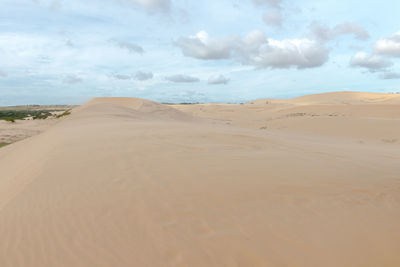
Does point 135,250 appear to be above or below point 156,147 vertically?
below

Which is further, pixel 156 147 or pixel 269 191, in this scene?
pixel 156 147

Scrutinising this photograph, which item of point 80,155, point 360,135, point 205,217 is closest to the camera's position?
point 205,217

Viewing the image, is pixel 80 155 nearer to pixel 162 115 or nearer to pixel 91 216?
pixel 91 216

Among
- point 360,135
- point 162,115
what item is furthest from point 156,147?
point 162,115

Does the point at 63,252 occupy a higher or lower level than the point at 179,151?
lower

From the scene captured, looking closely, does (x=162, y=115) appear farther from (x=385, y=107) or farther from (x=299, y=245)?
(x=299, y=245)

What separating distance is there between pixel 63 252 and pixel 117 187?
3.96ft

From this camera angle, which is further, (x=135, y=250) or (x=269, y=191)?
(x=269, y=191)

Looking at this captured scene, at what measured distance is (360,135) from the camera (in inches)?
472

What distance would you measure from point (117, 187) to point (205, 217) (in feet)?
4.38

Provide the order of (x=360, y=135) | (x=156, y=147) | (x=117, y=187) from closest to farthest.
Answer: (x=117, y=187)
(x=156, y=147)
(x=360, y=135)

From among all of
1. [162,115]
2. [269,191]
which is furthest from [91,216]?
[162,115]

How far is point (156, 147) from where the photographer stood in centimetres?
546

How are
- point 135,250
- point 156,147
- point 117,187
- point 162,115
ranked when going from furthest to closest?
point 162,115 → point 156,147 → point 117,187 → point 135,250
